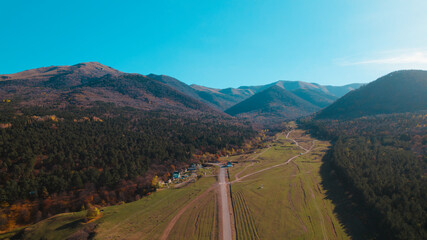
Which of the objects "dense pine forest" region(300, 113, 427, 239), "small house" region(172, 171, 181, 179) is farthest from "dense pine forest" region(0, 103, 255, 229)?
"dense pine forest" region(300, 113, 427, 239)

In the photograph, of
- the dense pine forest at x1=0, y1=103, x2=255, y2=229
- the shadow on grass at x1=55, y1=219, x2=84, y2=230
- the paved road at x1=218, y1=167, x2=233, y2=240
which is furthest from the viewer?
the dense pine forest at x1=0, y1=103, x2=255, y2=229

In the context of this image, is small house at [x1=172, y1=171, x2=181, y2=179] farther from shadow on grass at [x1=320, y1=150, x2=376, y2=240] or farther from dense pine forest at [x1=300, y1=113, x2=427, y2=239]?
dense pine forest at [x1=300, y1=113, x2=427, y2=239]

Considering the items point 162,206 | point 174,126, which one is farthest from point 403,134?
point 174,126

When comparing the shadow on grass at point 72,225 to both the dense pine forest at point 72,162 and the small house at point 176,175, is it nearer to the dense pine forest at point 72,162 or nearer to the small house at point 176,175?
the dense pine forest at point 72,162

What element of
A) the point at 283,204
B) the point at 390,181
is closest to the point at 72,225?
the point at 283,204

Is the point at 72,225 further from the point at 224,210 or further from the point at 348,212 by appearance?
the point at 348,212

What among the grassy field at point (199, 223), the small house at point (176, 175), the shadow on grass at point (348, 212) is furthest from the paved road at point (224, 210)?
the shadow on grass at point (348, 212)
